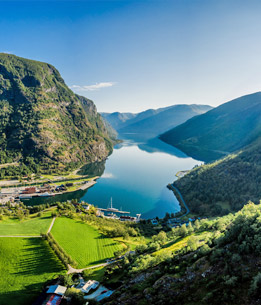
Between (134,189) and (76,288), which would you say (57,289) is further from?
(134,189)

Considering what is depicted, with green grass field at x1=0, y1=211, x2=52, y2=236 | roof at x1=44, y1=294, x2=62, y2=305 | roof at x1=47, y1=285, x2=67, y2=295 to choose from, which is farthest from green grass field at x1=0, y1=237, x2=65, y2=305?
roof at x1=44, y1=294, x2=62, y2=305

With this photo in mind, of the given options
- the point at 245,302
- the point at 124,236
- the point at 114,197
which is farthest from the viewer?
the point at 114,197

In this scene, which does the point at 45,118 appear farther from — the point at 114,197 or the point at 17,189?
the point at 114,197

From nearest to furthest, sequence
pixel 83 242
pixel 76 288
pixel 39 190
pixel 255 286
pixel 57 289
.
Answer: pixel 255 286 → pixel 57 289 → pixel 76 288 → pixel 83 242 → pixel 39 190

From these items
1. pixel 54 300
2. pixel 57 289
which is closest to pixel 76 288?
pixel 57 289

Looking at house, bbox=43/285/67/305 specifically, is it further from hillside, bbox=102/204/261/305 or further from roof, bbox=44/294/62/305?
hillside, bbox=102/204/261/305

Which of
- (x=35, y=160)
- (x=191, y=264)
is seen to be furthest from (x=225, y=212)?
(x=35, y=160)

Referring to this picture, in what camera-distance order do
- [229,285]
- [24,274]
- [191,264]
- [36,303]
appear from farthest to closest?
[24,274] → [36,303] → [191,264] → [229,285]
